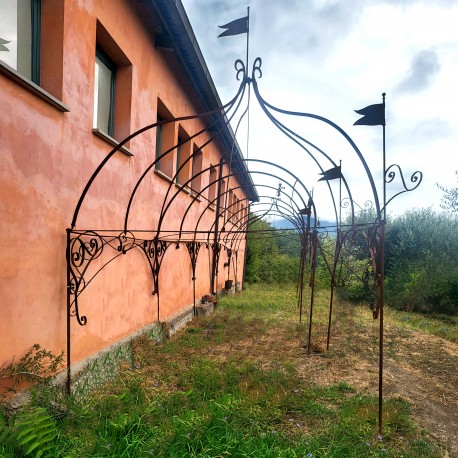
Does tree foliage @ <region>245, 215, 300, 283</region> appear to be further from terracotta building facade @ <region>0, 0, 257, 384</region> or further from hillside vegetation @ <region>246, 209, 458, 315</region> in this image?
terracotta building facade @ <region>0, 0, 257, 384</region>

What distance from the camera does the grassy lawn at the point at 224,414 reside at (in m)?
2.29

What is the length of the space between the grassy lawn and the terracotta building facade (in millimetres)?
604

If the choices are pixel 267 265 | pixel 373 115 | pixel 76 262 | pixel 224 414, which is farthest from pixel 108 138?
pixel 267 265

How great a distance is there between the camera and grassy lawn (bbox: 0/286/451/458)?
2289 millimetres

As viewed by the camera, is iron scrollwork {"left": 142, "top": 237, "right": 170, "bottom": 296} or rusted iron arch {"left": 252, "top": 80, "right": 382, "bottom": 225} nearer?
rusted iron arch {"left": 252, "top": 80, "right": 382, "bottom": 225}

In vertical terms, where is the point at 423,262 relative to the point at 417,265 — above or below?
above

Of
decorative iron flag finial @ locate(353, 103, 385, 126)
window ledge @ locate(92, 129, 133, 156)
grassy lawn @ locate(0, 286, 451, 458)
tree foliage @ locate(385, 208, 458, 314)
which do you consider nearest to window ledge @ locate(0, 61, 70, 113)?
window ledge @ locate(92, 129, 133, 156)

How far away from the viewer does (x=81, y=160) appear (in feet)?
10.9

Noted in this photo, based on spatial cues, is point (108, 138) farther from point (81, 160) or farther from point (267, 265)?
point (267, 265)

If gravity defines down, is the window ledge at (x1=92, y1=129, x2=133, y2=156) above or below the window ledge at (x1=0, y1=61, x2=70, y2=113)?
below

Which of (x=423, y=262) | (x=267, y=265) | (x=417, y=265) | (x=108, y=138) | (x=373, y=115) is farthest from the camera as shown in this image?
(x=267, y=265)

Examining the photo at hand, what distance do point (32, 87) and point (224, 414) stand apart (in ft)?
9.86

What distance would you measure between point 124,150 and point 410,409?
4.36 m

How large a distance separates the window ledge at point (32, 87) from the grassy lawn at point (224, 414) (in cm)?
233
